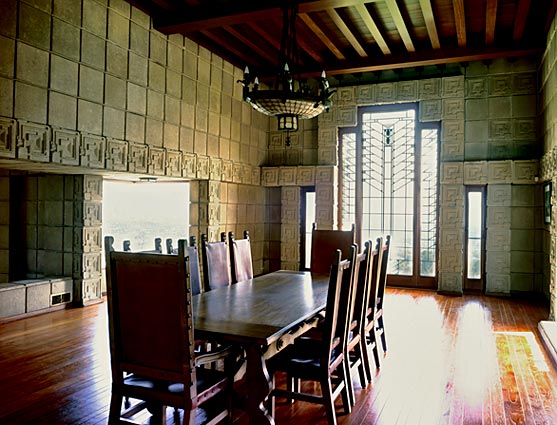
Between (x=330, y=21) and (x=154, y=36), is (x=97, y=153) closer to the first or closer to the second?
(x=154, y=36)

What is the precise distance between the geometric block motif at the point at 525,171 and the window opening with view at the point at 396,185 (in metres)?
1.17

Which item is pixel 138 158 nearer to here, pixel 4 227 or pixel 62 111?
pixel 62 111

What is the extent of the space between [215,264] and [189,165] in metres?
2.85

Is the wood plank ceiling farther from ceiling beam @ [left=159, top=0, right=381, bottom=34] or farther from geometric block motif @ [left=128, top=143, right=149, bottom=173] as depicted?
geometric block motif @ [left=128, top=143, right=149, bottom=173]

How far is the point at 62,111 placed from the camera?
4.59m

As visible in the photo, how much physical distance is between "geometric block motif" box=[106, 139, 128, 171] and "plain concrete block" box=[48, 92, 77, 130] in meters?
0.49

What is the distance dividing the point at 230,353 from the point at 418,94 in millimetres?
6238

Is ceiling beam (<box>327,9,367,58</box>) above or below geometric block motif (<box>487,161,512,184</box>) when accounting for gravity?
above

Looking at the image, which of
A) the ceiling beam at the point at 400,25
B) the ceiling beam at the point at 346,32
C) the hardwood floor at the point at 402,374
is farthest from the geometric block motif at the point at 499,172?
the ceiling beam at the point at 346,32

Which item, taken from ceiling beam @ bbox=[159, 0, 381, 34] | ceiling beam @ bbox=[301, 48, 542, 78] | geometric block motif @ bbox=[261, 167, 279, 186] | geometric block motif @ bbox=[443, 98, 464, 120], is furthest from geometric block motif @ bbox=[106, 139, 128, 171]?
geometric block motif @ bbox=[443, 98, 464, 120]

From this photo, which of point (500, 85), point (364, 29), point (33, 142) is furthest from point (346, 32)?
point (33, 142)

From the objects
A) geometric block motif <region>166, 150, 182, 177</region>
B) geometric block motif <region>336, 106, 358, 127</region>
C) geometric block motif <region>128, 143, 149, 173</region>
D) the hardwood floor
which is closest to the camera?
the hardwood floor

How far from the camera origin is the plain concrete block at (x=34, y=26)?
4.18m

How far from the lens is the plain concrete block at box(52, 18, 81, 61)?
14.7 feet
